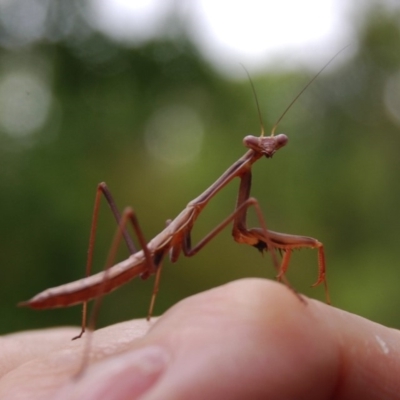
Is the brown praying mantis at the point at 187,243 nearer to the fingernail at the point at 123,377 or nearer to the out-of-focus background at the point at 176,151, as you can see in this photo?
→ the fingernail at the point at 123,377

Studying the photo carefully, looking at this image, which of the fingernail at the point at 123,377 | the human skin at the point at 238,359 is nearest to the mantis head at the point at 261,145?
the human skin at the point at 238,359

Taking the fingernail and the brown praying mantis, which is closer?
the fingernail

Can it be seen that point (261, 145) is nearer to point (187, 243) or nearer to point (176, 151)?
point (187, 243)

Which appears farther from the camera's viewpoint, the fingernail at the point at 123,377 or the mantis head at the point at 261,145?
the mantis head at the point at 261,145

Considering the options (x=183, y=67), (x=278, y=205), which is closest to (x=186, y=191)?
(x=278, y=205)

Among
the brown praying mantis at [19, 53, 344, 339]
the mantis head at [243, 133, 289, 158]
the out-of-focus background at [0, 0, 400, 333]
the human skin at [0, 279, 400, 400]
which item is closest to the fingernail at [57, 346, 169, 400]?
the human skin at [0, 279, 400, 400]

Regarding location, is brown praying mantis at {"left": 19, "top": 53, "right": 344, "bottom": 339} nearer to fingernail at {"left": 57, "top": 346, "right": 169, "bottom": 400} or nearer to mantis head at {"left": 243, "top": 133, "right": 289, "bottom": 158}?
mantis head at {"left": 243, "top": 133, "right": 289, "bottom": 158}

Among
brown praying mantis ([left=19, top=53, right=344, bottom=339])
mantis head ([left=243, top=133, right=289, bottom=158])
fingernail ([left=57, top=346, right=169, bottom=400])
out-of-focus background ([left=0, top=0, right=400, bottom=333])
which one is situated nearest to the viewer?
fingernail ([left=57, top=346, right=169, bottom=400])
